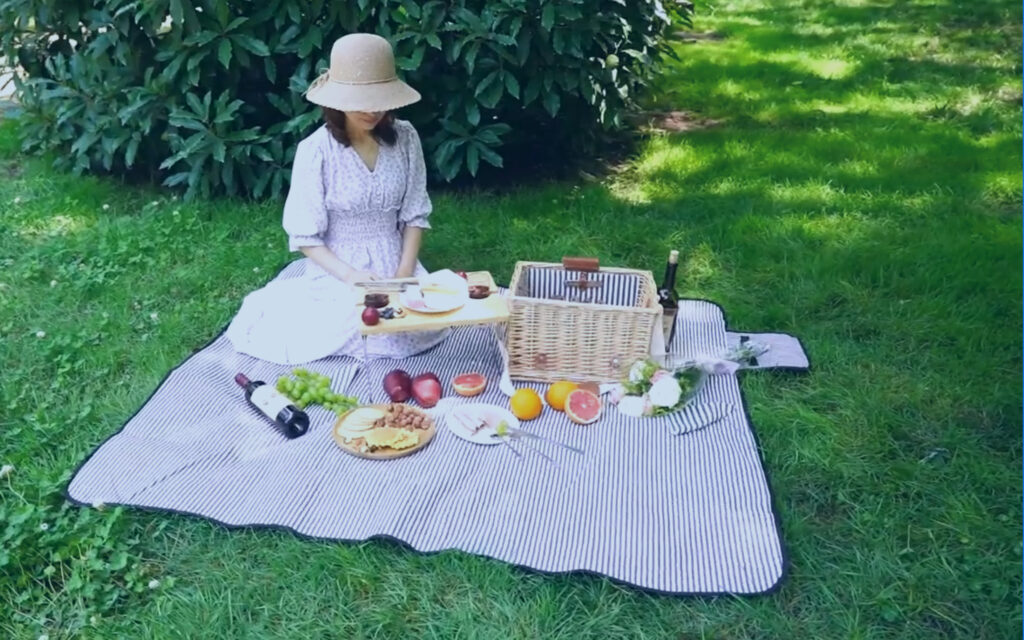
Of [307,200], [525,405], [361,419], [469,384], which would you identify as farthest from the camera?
[307,200]

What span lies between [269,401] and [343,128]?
47.9 inches

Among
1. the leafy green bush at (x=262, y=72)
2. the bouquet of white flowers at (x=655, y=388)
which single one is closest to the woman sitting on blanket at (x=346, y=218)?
the bouquet of white flowers at (x=655, y=388)

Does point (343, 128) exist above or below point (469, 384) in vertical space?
above

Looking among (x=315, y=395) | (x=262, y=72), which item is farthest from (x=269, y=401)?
(x=262, y=72)

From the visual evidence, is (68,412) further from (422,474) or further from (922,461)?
(922,461)

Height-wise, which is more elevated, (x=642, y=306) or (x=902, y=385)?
(x=642, y=306)

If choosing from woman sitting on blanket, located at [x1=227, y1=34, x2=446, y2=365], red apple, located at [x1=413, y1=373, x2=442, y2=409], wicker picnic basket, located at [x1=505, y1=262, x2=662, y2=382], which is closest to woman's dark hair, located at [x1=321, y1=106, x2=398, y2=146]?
woman sitting on blanket, located at [x1=227, y1=34, x2=446, y2=365]

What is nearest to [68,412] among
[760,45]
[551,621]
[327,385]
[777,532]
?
[327,385]

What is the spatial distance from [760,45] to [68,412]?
8.28 metres

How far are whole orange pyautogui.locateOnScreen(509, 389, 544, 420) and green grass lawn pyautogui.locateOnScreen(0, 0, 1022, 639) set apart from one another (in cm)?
88

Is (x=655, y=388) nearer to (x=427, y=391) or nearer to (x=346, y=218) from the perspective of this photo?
(x=427, y=391)

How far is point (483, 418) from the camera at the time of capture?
3.62 meters

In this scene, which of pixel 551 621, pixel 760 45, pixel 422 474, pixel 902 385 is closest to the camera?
pixel 551 621

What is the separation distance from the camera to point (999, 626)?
274 centimetres
